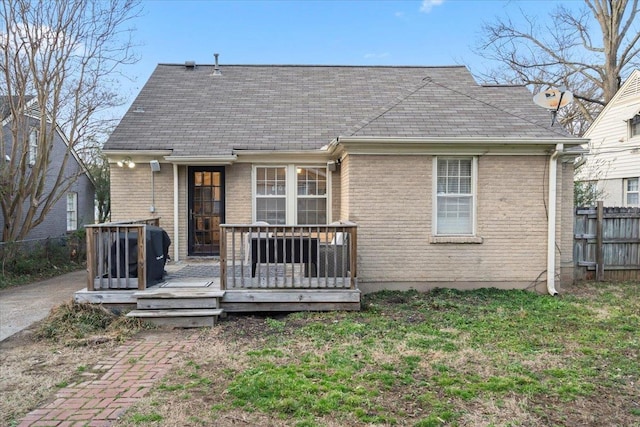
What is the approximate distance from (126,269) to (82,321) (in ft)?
3.03

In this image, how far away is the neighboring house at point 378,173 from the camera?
25.2 feet

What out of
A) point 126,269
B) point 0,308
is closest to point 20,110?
point 0,308

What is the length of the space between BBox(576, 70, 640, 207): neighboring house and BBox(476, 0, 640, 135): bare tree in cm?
309

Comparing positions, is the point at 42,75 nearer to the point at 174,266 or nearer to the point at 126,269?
the point at 174,266

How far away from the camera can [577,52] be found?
68.0 ft

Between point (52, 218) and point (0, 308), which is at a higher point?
point (52, 218)

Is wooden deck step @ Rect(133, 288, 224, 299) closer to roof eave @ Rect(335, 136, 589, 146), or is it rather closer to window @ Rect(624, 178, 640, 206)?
roof eave @ Rect(335, 136, 589, 146)

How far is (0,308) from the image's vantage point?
281 inches

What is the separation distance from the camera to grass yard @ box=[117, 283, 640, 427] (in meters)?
3.38

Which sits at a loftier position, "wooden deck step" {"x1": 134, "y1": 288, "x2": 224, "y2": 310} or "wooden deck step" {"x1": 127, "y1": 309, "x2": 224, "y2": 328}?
"wooden deck step" {"x1": 134, "y1": 288, "x2": 224, "y2": 310}

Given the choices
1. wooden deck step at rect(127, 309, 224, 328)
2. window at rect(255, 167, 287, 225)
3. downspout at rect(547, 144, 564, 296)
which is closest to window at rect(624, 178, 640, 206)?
downspout at rect(547, 144, 564, 296)

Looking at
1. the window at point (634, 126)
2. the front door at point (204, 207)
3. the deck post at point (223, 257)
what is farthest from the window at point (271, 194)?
the window at point (634, 126)

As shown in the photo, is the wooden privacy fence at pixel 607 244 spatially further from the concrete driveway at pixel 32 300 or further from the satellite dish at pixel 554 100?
the concrete driveway at pixel 32 300

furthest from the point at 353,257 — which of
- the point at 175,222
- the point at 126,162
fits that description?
the point at 126,162
